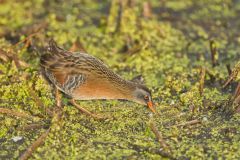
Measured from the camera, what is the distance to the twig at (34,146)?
5719 mm

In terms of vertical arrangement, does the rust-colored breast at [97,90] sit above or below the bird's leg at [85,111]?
above

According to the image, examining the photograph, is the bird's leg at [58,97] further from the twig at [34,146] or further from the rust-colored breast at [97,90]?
the twig at [34,146]

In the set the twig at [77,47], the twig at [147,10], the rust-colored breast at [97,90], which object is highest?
the twig at [147,10]

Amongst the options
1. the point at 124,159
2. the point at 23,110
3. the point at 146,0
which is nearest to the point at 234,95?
the point at 124,159

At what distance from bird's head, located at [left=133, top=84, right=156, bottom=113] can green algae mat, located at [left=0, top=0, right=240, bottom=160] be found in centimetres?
12

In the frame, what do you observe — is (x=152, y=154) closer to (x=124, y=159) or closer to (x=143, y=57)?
(x=124, y=159)

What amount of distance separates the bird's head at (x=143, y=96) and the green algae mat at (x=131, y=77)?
0.12 metres

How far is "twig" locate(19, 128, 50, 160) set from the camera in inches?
225

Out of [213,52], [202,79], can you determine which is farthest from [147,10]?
[202,79]

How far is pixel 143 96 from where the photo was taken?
22.0ft

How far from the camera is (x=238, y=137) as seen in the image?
6188 mm

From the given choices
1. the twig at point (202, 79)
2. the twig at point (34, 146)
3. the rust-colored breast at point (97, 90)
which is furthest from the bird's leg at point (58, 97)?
the twig at point (202, 79)

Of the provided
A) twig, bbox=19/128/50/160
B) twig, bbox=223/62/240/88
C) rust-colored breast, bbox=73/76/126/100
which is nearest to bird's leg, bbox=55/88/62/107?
rust-colored breast, bbox=73/76/126/100

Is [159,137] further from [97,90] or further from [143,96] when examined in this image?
[97,90]
